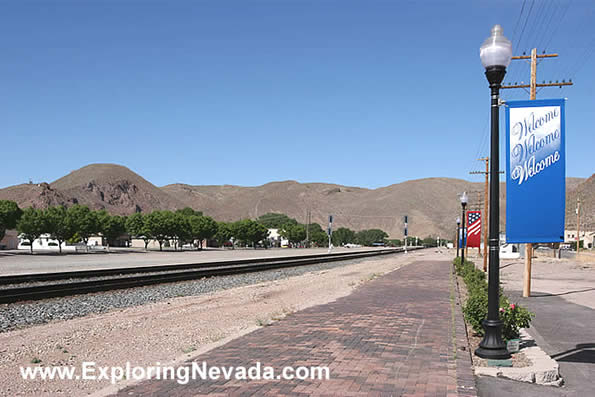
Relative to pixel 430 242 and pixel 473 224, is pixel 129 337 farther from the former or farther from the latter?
pixel 430 242

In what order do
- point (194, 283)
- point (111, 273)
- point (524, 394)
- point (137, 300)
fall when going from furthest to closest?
point (111, 273)
point (194, 283)
point (137, 300)
point (524, 394)

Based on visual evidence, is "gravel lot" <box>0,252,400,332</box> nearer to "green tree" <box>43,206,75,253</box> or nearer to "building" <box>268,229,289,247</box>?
"green tree" <box>43,206,75,253</box>

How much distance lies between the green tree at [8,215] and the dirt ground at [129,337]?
205ft

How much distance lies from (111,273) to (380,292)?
15426 millimetres

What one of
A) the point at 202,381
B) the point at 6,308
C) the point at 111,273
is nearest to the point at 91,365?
the point at 202,381

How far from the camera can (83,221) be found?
79.3 m

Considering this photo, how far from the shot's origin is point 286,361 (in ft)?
24.3

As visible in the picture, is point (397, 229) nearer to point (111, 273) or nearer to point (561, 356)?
point (111, 273)

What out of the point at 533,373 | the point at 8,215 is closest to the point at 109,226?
the point at 8,215

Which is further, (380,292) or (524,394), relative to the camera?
(380,292)

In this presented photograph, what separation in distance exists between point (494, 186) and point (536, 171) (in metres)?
2.57

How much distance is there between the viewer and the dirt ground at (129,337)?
22.6 feet

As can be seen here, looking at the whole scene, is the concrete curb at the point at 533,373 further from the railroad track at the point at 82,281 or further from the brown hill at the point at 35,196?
the brown hill at the point at 35,196

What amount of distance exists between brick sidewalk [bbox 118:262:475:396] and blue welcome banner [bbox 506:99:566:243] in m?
2.23
